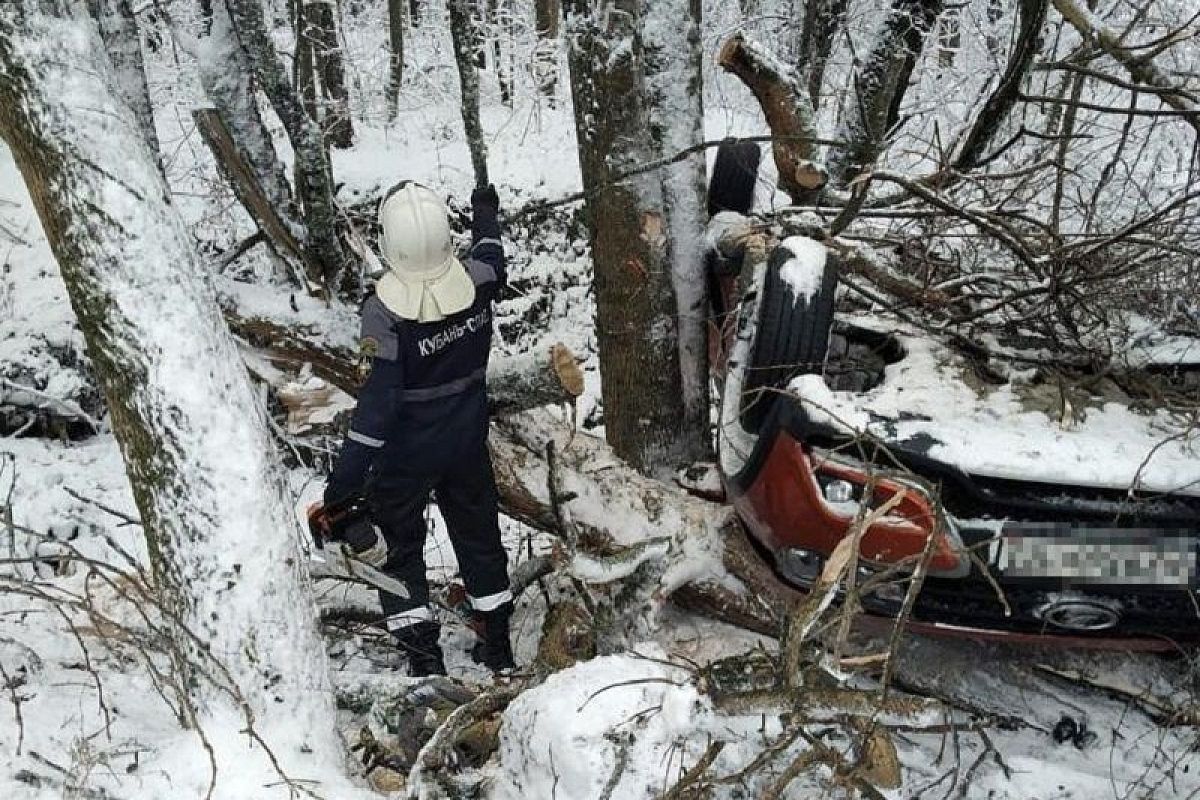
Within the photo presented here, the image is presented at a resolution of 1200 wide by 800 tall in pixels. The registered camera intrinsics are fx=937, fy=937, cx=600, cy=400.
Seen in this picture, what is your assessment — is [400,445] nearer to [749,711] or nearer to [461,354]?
[461,354]

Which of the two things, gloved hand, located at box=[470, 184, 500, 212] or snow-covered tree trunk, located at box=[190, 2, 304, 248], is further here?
snow-covered tree trunk, located at box=[190, 2, 304, 248]

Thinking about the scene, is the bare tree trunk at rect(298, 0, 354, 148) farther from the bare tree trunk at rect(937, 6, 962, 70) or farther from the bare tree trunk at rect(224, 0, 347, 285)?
the bare tree trunk at rect(937, 6, 962, 70)

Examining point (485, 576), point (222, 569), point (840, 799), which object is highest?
point (222, 569)

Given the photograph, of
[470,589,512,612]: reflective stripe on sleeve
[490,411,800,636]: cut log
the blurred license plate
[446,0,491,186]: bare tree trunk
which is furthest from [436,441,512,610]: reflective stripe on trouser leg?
[446,0,491,186]: bare tree trunk

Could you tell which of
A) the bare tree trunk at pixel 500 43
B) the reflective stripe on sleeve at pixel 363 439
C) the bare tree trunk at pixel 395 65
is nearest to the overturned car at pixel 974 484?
the reflective stripe on sleeve at pixel 363 439

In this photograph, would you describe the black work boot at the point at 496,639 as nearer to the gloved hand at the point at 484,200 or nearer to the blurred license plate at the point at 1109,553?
the gloved hand at the point at 484,200

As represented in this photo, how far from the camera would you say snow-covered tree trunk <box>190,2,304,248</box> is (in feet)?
21.2

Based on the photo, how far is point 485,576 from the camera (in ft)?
12.0

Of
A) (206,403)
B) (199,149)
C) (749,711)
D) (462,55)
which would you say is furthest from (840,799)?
(199,149)

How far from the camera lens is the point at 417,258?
10.0 ft

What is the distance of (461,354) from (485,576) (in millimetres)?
920

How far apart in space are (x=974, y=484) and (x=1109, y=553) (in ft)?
1.35

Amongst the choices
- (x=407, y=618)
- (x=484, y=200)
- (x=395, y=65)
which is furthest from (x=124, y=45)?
(x=395, y=65)

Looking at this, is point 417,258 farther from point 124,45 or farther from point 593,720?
point 124,45
